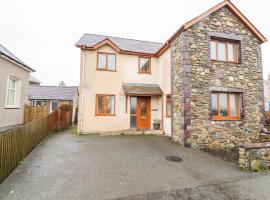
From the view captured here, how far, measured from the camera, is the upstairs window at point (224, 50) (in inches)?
414

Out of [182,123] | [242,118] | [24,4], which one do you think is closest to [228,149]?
[242,118]

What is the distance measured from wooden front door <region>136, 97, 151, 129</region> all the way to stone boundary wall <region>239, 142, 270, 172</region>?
25.6 ft

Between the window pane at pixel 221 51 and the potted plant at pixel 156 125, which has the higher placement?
the window pane at pixel 221 51

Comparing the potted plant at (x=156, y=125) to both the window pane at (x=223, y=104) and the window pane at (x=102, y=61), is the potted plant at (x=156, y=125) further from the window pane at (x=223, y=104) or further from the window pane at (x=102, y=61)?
the window pane at (x=102, y=61)

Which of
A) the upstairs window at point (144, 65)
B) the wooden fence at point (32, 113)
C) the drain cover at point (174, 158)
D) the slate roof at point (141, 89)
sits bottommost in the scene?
the drain cover at point (174, 158)

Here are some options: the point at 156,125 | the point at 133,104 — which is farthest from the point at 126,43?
the point at 156,125

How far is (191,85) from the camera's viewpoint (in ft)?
31.8

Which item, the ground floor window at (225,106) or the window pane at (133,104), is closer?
the ground floor window at (225,106)

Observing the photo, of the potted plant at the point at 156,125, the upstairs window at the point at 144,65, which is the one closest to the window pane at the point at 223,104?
the potted plant at the point at 156,125

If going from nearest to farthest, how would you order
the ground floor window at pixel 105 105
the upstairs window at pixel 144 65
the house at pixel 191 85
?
the house at pixel 191 85 < the ground floor window at pixel 105 105 < the upstairs window at pixel 144 65

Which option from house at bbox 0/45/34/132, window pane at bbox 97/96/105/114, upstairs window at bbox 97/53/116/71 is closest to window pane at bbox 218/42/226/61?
upstairs window at bbox 97/53/116/71

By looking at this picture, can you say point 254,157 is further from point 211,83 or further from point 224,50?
point 224,50

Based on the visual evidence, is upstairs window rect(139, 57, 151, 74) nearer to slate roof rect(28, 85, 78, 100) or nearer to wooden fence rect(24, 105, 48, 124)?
wooden fence rect(24, 105, 48, 124)

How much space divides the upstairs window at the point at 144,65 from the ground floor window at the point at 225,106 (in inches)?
233
